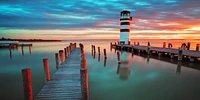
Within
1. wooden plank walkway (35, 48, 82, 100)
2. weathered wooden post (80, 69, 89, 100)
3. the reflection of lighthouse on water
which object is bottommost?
the reflection of lighthouse on water

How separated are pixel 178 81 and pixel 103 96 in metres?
5.09

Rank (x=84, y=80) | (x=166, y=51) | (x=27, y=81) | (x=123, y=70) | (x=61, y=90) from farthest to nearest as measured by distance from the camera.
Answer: (x=166, y=51) < (x=123, y=70) < (x=61, y=90) < (x=84, y=80) < (x=27, y=81)

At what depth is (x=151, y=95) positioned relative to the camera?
22.6 feet

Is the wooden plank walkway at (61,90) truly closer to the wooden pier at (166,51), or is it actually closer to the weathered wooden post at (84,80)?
the weathered wooden post at (84,80)

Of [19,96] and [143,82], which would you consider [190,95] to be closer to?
[143,82]

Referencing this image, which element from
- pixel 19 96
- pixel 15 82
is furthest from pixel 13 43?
pixel 19 96

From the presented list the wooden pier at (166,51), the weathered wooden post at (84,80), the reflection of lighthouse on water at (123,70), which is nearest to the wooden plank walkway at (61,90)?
the weathered wooden post at (84,80)

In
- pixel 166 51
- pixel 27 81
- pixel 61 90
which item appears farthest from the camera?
pixel 166 51

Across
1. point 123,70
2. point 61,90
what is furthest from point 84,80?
point 123,70

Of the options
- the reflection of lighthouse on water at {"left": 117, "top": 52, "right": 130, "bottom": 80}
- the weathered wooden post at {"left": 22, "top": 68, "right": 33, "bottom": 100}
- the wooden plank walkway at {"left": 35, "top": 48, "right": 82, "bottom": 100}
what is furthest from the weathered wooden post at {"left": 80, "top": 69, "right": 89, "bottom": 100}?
the reflection of lighthouse on water at {"left": 117, "top": 52, "right": 130, "bottom": 80}

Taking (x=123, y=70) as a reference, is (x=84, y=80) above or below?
above

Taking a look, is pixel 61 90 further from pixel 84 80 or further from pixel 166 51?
pixel 166 51

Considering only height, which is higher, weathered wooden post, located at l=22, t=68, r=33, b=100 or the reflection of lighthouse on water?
weathered wooden post, located at l=22, t=68, r=33, b=100

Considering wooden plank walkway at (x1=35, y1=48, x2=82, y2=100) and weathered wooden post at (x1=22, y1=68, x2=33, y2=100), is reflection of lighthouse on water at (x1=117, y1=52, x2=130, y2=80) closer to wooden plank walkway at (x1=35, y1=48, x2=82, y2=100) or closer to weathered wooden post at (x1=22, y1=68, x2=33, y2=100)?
wooden plank walkway at (x1=35, y1=48, x2=82, y2=100)
